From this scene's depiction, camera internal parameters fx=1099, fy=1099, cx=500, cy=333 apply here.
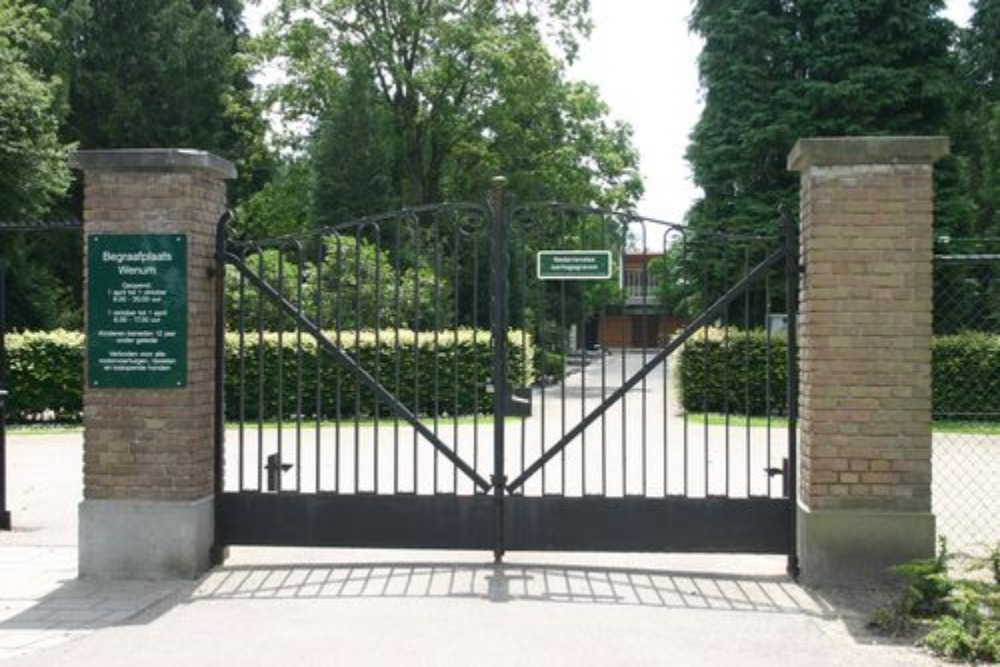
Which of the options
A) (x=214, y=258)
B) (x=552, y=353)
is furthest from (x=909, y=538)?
(x=552, y=353)

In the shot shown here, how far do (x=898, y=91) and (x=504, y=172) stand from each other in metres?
14.1

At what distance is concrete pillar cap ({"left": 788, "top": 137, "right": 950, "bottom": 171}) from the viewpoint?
6812 millimetres

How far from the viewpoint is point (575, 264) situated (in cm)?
722

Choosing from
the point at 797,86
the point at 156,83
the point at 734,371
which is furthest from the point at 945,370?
the point at 156,83

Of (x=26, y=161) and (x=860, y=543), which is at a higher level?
(x=26, y=161)

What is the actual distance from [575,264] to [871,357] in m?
1.95

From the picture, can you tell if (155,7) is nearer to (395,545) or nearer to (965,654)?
(395,545)

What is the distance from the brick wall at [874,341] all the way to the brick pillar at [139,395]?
158 inches

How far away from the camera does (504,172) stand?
36.3 meters

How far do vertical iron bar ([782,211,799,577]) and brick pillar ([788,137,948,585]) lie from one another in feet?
0.92

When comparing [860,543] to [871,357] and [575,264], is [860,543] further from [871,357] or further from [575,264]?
[575,264]

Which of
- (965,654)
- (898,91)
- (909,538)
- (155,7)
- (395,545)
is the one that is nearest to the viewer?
(965,654)

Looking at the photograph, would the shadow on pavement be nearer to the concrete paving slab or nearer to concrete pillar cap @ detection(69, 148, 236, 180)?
the concrete paving slab

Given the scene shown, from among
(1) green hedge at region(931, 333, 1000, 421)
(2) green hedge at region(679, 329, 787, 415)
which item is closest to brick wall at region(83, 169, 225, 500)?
(2) green hedge at region(679, 329, 787, 415)
